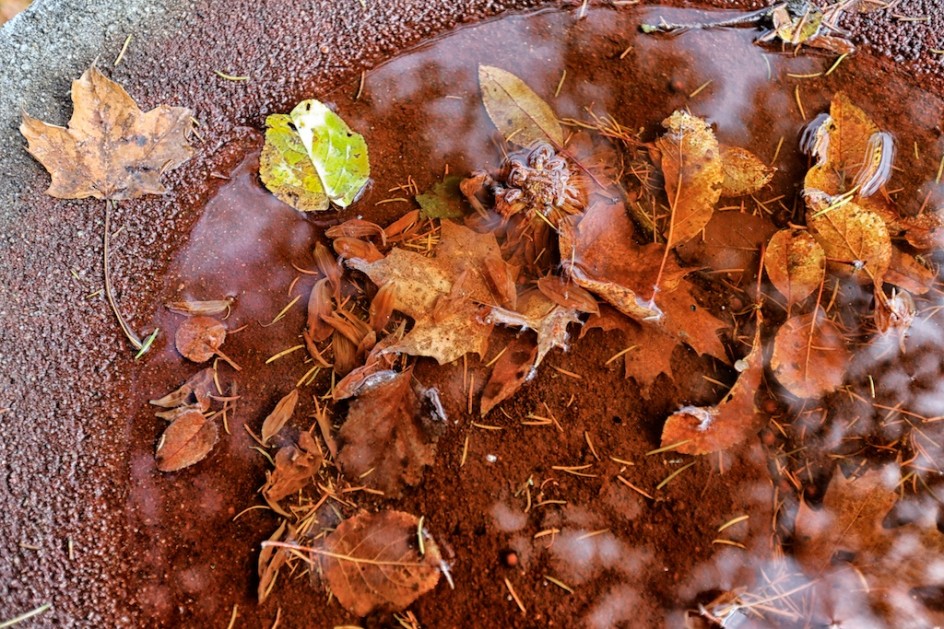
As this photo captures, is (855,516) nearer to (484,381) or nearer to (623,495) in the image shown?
(623,495)

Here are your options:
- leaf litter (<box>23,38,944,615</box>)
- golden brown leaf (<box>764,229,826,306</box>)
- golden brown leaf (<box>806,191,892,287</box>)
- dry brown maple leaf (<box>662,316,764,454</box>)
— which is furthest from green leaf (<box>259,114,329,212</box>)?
golden brown leaf (<box>806,191,892,287</box>)

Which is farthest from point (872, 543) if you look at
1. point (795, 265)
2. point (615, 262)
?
point (615, 262)

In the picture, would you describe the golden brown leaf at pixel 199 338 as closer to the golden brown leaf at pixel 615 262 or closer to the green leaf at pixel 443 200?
the green leaf at pixel 443 200

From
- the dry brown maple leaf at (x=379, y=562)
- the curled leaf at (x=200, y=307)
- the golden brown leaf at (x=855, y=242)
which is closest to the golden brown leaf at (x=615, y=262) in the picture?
the golden brown leaf at (x=855, y=242)

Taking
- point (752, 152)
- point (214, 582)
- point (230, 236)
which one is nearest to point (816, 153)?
point (752, 152)

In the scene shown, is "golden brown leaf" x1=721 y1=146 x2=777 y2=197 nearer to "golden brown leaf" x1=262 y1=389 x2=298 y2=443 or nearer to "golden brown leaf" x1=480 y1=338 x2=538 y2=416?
"golden brown leaf" x1=480 y1=338 x2=538 y2=416

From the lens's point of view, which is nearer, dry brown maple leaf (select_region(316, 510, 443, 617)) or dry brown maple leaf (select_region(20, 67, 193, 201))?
dry brown maple leaf (select_region(316, 510, 443, 617))
